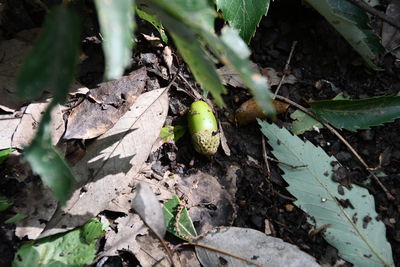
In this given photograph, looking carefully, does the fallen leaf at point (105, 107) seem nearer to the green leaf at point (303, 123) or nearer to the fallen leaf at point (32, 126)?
the fallen leaf at point (32, 126)

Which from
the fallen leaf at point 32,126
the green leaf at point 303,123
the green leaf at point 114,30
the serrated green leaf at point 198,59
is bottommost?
the green leaf at point 303,123

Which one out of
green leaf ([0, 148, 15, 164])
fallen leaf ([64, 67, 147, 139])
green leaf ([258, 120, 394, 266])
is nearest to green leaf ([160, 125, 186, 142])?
fallen leaf ([64, 67, 147, 139])

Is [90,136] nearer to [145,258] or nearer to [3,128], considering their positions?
[3,128]

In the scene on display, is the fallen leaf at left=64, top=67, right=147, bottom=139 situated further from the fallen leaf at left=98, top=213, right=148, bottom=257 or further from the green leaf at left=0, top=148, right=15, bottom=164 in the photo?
the fallen leaf at left=98, top=213, right=148, bottom=257

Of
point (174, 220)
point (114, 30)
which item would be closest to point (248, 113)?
point (174, 220)

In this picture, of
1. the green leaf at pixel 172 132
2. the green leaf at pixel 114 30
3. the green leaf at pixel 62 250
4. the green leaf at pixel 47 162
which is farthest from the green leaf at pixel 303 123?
the green leaf at pixel 114 30
